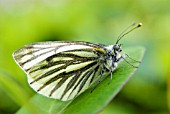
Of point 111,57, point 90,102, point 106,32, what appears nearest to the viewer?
point 90,102

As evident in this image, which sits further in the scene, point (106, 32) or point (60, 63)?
point (106, 32)

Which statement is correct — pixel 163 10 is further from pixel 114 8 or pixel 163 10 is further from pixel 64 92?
pixel 64 92

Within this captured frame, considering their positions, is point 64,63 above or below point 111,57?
below

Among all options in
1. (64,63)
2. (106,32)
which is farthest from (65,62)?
(106,32)

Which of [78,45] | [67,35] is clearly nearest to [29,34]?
[67,35]

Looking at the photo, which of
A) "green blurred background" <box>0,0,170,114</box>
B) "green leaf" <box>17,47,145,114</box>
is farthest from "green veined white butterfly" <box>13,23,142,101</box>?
"green blurred background" <box>0,0,170,114</box>

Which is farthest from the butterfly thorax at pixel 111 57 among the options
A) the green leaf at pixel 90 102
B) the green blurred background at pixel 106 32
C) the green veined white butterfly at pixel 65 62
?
the green blurred background at pixel 106 32

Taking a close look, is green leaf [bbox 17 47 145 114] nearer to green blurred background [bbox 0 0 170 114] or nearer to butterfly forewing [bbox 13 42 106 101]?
butterfly forewing [bbox 13 42 106 101]

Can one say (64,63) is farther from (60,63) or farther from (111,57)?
(111,57)

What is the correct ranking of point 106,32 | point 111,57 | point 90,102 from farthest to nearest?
point 106,32, point 111,57, point 90,102

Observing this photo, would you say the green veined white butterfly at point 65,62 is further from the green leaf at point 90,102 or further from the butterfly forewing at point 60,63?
the green leaf at point 90,102
